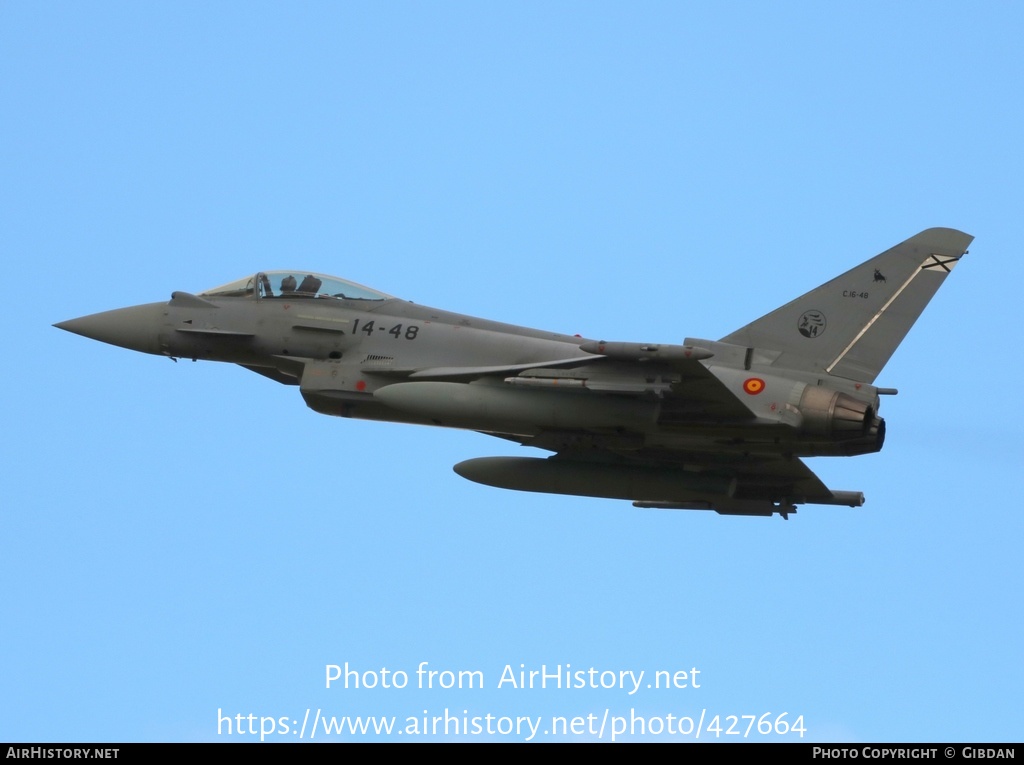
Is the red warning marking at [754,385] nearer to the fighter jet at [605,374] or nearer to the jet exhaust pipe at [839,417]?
the fighter jet at [605,374]

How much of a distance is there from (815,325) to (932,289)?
181 centimetres

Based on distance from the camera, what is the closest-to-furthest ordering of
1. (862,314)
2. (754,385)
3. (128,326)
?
(754,385)
(862,314)
(128,326)

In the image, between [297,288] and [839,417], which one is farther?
[297,288]

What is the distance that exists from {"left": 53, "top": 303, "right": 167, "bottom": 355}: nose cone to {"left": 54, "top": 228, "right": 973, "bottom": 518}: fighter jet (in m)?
0.03

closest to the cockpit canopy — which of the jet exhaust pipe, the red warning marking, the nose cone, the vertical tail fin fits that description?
Result: the nose cone

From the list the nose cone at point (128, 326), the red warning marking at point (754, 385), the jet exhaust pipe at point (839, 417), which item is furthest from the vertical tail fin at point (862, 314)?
the nose cone at point (128, 326)

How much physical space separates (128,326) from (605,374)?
8391mm

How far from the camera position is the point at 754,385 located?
73.2 ft

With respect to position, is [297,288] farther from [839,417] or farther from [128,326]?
[839,417]

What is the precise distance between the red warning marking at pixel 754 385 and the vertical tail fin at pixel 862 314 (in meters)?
0.96

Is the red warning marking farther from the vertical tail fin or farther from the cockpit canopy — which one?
the cockpit canopy

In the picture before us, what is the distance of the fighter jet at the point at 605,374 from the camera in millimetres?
22062

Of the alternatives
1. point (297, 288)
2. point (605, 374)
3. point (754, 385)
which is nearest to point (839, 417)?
point (754, 385)
